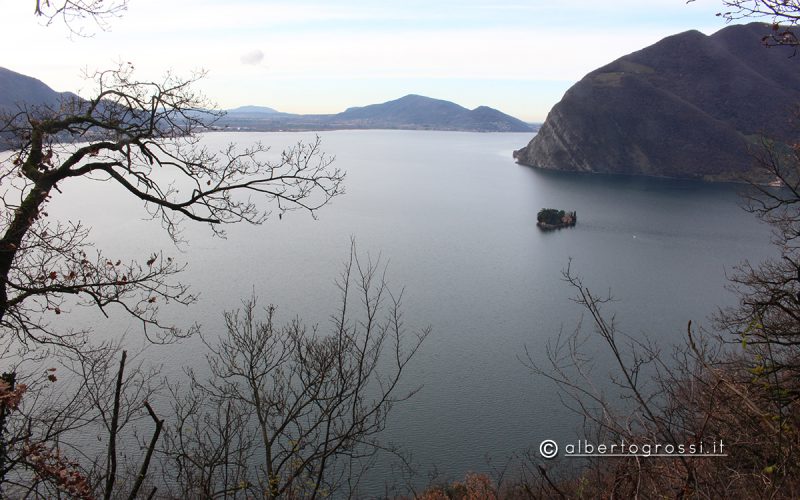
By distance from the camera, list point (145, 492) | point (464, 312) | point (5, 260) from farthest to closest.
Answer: point (464, 312) → point (145, 492) → point (5, 260)

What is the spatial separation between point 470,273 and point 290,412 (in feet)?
87.3

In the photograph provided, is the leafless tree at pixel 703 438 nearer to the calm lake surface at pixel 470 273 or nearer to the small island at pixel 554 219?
the calm lake surface at pixel 470 273

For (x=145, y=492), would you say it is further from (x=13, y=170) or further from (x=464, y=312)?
(x=464, y=312)

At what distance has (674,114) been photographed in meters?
98.8

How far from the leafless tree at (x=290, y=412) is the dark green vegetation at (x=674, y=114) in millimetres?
80603

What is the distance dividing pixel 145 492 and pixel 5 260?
9348 mm

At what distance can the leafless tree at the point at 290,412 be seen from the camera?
16.6ft

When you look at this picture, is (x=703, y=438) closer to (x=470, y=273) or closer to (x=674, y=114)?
(x=470, y=273)

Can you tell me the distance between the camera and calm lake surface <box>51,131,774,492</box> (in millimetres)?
17750

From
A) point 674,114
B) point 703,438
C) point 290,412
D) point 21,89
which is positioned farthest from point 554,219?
point 674,114

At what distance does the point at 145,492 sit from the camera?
37.6ft

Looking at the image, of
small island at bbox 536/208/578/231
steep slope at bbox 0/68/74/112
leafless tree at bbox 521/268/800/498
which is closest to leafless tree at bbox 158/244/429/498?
leafless tree at bbox 521/268/800/498

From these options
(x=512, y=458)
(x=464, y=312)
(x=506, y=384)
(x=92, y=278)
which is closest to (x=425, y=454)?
(x=512, y=458)

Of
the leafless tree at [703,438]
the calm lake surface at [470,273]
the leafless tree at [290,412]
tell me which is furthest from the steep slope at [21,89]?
the leafless tree at [703,438]
